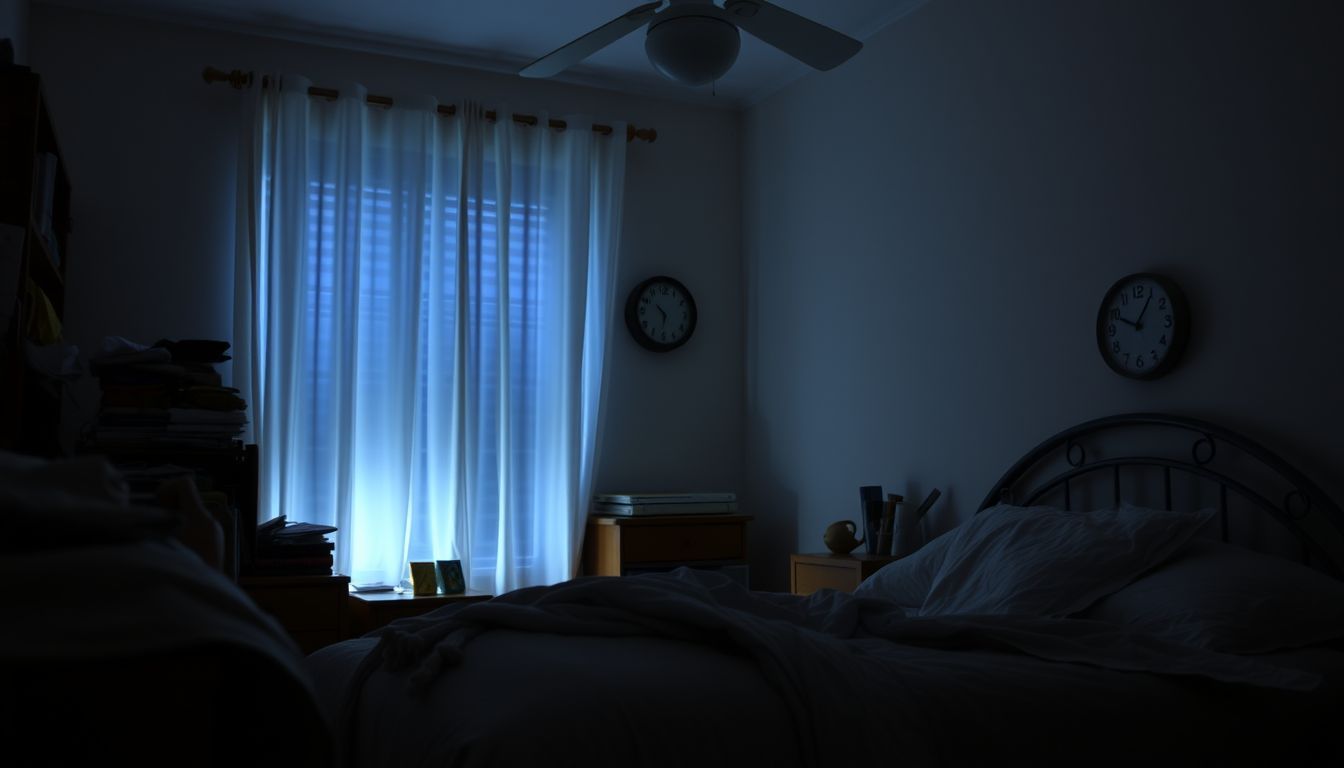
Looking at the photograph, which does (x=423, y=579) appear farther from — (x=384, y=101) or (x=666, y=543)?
(x=384, y=101)

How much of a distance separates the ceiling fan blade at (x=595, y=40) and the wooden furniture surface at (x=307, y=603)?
1.72 meters

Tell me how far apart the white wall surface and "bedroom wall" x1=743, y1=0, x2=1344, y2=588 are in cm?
305

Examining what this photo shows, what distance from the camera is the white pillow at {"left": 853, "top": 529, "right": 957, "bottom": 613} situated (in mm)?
2971

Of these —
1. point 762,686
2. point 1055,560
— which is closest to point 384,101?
point 1055,560

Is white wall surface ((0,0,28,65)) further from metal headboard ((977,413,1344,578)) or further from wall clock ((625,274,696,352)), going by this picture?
metal headboard ((977,413,1344,578))

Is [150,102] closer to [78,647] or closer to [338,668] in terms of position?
[338,668]

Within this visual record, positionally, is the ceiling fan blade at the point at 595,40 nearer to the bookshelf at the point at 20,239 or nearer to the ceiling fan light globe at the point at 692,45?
the ceiling fan light globe at the point at 692,45

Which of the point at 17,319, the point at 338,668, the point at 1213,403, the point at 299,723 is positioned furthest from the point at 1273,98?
the point at 17,319

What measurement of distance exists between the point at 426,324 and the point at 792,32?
2.22 meters

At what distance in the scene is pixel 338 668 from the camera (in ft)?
6.96

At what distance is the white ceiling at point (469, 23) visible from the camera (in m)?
4.04

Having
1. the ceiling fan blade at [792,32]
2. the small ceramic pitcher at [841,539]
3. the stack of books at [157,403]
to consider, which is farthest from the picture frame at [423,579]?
the ceiling fan blade at [792,32]

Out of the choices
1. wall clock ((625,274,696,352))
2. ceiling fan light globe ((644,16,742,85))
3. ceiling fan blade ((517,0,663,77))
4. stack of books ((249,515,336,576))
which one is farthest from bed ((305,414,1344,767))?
wall clock ((625,274,696,352))

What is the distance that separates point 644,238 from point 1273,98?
9.29ft
